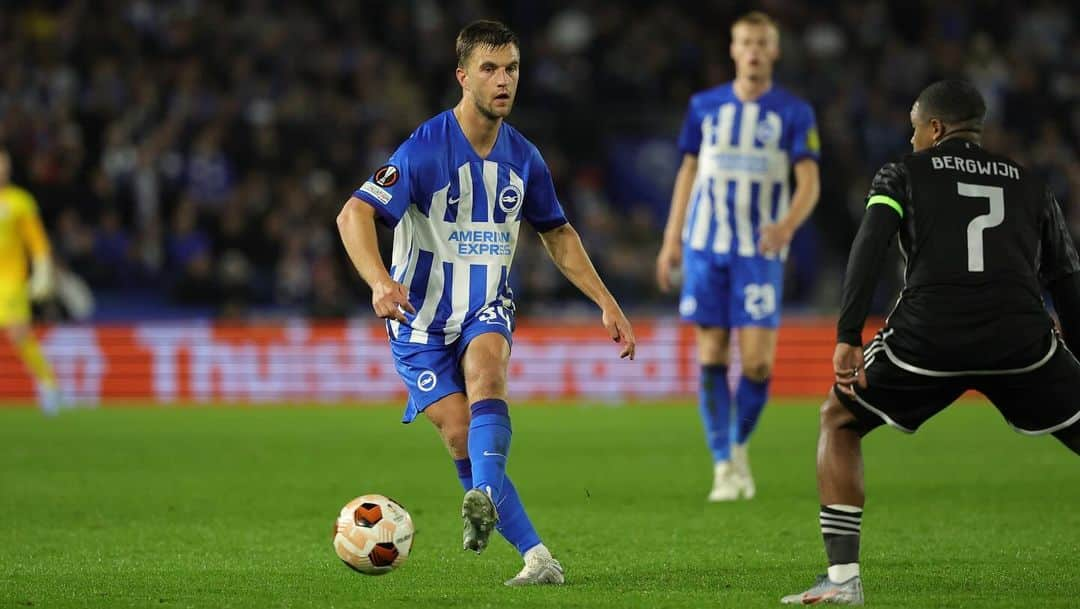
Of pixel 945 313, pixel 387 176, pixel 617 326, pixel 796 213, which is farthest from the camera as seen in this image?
pixel 796 213

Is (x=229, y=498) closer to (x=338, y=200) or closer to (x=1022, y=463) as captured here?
(x=1022, y=463)

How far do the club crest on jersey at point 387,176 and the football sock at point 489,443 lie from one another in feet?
3.13

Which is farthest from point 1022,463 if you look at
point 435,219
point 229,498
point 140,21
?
point 140,21

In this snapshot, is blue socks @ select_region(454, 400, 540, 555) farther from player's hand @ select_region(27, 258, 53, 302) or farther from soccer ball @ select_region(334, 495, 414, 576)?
player's hand @ select_region(27, 258, 53, 302)

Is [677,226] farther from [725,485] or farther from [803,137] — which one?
[725,485]

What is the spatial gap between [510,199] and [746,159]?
3853 millimetres

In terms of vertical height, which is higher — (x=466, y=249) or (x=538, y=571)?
(x=466, y=249)

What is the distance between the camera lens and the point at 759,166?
9.96 meters

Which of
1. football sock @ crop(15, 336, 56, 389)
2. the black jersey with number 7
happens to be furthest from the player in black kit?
football sock @ crop(15, 336, 56, 389)

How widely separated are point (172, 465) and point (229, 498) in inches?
90.6

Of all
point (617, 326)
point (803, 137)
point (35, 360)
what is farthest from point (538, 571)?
point (35, 360)

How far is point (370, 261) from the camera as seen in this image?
591 cm

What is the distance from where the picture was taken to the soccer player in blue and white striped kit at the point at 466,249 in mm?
6121

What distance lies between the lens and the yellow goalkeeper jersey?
16641mm
